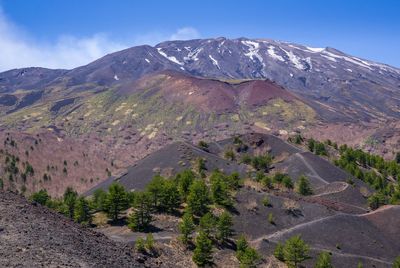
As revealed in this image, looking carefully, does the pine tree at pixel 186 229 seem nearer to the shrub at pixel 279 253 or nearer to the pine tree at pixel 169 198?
the pine tree at pixel 169 198

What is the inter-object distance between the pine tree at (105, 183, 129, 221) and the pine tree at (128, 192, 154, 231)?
11.9 feet

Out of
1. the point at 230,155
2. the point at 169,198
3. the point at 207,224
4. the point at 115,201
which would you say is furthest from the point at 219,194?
the point at 230,155

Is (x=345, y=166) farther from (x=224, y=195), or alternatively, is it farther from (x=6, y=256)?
(x=6, y=256)

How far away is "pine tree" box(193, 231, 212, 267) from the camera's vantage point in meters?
51.2

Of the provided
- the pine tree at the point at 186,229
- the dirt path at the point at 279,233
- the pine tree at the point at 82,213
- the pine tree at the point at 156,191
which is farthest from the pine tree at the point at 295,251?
the pine tree at the point at 82,213

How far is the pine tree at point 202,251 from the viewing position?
51.2 m

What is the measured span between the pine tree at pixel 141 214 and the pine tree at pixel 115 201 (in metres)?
3.63

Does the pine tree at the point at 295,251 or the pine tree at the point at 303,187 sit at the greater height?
the pine tree at the point at 303,187

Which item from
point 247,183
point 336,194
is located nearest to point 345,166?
point 336,194

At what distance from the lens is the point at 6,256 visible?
31172mm

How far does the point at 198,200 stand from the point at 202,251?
12.3m

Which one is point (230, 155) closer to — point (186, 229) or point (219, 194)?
point (219, 194)

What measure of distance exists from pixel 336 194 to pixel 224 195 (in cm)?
2633

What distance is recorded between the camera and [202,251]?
51562mm
